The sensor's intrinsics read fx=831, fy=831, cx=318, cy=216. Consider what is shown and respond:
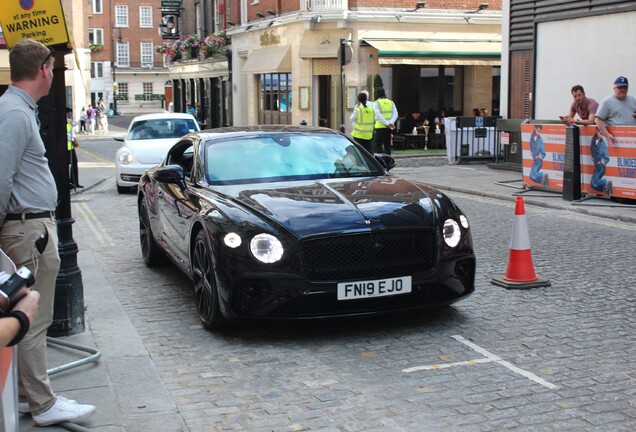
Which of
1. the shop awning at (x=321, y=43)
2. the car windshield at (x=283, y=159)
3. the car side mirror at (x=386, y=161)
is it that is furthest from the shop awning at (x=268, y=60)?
the car windshield at (x=283, y=159)

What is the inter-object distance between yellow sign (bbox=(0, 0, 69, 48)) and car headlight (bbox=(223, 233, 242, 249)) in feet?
5.67

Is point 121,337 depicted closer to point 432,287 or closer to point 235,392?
point 235,392

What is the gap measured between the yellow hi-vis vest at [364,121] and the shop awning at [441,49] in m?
10.4

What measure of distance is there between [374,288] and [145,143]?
40.0 ft

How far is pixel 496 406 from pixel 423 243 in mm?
1660

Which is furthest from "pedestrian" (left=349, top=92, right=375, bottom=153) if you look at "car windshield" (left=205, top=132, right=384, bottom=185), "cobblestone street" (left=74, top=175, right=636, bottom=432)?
"car windshield" (left=205, top=132, right=384, bottom=185)

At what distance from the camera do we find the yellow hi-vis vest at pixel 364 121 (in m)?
17.6

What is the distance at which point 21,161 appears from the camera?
13.6 ft

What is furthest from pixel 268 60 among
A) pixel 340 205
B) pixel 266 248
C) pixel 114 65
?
pixel 114 65

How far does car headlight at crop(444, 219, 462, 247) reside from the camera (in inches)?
242

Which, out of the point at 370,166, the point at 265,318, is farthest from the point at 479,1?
the point at 265,318

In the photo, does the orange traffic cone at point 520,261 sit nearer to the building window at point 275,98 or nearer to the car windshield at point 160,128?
the car windshield at point 160,128

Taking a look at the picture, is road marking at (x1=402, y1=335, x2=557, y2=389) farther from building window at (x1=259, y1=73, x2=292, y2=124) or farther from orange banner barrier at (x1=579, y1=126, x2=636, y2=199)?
building window at (x1=259, y1=73, x2=292, y2=124)

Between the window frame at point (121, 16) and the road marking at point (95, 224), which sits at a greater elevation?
the window frame at point (121, 16)
